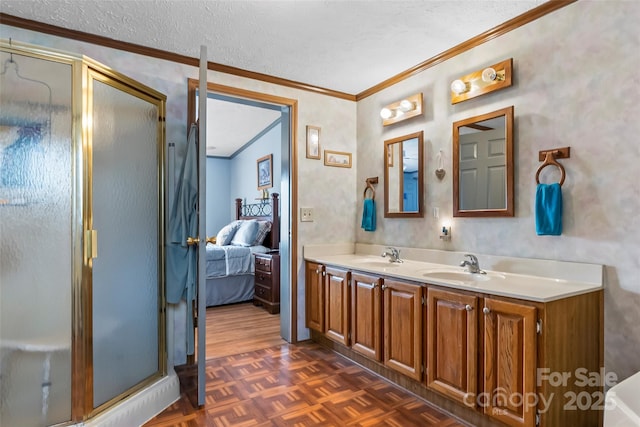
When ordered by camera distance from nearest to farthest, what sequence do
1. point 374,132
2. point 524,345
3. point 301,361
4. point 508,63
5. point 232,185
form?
1. point 524,345
2. point 508,63
3. point 301,361
4. point 374,132
5. point 232,185

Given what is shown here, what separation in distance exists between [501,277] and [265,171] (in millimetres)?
4220

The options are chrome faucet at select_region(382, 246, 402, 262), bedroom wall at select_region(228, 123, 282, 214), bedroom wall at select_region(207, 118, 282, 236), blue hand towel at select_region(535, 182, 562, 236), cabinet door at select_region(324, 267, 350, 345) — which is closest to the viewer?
blue hand towel at select_region(535, 182, 562, 236)

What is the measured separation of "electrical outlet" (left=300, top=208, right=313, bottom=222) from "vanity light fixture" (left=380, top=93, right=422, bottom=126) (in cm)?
105

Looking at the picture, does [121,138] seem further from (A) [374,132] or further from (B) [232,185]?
(B) [232,185]

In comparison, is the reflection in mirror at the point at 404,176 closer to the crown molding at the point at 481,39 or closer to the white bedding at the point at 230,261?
Result: the crown molding at the point at 481,39

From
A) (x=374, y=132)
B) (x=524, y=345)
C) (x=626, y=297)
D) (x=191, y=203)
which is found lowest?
(x=524, y=345)

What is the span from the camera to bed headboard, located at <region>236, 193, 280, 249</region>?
191 inches

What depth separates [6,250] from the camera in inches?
66.6

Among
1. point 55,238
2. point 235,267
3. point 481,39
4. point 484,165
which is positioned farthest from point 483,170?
point 235,267

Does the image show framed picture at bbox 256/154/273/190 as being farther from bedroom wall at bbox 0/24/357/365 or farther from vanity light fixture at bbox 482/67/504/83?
vanity light fixture at bbox 482/67/504/83

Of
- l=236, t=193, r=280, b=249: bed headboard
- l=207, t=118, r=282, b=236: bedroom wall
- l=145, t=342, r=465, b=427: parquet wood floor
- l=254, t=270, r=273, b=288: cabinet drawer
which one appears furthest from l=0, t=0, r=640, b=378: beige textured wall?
l=207, t=118, r=282, b=236: bedroom wall

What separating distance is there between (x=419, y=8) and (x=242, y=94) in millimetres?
1567

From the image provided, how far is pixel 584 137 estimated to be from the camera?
75.3 inches

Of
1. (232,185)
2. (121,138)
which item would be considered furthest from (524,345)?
(232,185)
